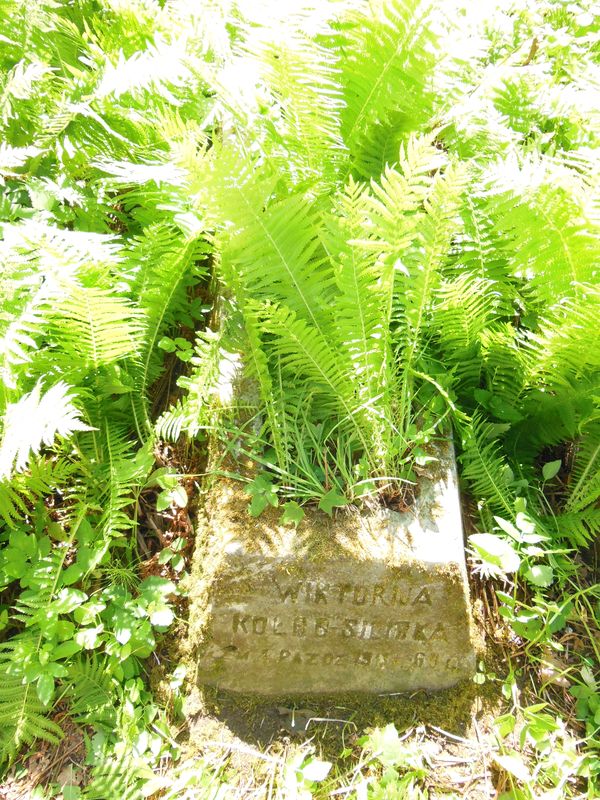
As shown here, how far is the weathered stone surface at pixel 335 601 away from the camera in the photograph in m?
1.43

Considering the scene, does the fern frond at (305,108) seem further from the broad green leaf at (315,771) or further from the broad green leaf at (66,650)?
the broad green leaf at (315,771)

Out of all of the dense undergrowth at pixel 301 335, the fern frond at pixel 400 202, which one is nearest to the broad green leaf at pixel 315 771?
the dense undergrowth at pixel 301 335

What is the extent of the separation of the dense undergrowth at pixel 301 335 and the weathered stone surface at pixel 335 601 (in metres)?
0.10

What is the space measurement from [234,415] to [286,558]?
0.44 metres

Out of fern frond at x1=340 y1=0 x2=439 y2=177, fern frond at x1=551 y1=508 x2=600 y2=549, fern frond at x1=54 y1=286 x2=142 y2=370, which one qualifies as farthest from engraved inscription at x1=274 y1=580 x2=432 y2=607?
fern frond at x1=340 y1=0 x2=439 y2=177

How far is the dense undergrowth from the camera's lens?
1.38 meters

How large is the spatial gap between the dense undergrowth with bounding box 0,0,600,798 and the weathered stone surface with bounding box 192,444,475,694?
0.10 metres

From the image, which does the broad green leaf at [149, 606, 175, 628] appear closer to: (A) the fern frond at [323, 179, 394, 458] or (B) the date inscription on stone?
(B) the date inscription on stone

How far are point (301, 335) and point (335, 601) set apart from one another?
2.22ft

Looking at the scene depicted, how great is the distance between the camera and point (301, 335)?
139cm

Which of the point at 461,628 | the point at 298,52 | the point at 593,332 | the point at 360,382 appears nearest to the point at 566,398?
the point at 593,332

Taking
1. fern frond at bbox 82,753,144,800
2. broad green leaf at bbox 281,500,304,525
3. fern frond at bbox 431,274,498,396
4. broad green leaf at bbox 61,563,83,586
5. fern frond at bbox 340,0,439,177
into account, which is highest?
fern frond at bbox 340,0,439,177

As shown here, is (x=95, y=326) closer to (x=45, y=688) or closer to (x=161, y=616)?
(x=161, y=616)

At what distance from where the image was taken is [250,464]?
158cm
